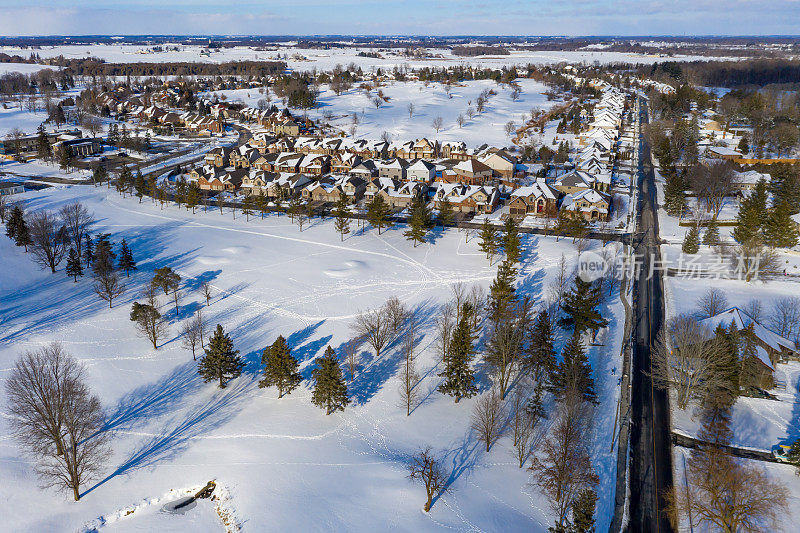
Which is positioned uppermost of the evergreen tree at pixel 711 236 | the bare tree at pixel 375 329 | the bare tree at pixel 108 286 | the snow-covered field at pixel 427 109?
the snow-covered field at pixel 427 109

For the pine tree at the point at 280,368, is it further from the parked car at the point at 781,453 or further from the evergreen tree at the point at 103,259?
the parked car at the point at 781,453

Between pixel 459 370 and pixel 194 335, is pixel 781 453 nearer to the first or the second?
pixel 459 370

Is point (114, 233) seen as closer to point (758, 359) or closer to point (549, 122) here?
point (758, 359)

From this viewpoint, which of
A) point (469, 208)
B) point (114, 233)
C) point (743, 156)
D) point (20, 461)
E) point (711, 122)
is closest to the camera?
point (20, 461)

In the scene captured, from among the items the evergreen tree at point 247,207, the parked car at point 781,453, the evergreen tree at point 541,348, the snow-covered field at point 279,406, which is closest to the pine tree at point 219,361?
the snow-covered field at point 279,406

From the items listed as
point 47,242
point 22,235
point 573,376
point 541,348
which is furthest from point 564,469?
point 22,235

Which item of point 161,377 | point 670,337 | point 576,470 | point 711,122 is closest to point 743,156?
point 711,122
